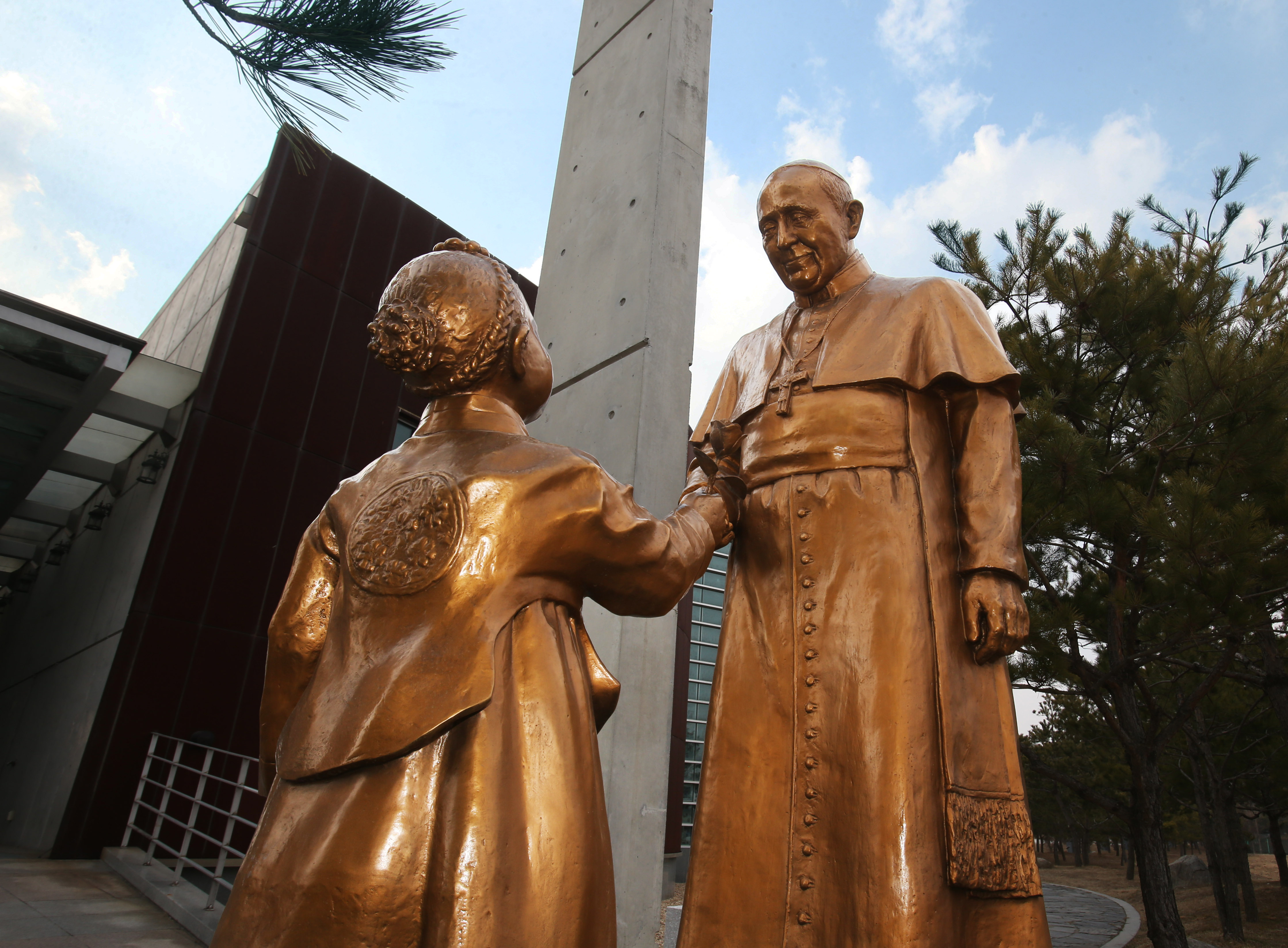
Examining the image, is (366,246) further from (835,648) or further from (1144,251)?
(835,648)

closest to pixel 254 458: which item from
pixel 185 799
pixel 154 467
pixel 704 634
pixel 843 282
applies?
pixel 154 467

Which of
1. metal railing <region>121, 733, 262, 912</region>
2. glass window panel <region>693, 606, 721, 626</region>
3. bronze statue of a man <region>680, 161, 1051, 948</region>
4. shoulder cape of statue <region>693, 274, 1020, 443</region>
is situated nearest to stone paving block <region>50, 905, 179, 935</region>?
metal railing <region>121, 733, 262, 912</region>

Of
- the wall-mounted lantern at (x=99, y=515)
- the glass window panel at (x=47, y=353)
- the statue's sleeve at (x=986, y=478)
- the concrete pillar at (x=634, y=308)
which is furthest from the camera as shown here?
the wall-mounted lantern at (x=99, y=515)

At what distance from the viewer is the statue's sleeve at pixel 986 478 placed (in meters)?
1.78

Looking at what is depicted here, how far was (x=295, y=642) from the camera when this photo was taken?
1.57 meters

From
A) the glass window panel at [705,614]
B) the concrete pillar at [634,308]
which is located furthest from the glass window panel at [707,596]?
the concrete pillar at [634,308]

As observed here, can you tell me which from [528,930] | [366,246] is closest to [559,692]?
[528,930]

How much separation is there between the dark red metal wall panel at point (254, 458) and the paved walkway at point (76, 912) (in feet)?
2.67

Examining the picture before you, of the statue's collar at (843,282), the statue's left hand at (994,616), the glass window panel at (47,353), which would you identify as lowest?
the statue's left hand at (994,616)

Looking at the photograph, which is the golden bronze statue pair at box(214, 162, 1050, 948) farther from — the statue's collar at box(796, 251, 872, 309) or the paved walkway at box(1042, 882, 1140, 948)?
the paved walkway at box(1042, 882, 1140, 948)

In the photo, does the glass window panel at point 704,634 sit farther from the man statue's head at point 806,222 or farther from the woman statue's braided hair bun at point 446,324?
the woman statue's braided hair bun at point 446,324

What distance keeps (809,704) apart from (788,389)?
0.76m

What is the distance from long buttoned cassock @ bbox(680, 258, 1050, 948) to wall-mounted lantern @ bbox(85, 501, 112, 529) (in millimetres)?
10122

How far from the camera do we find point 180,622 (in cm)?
812
